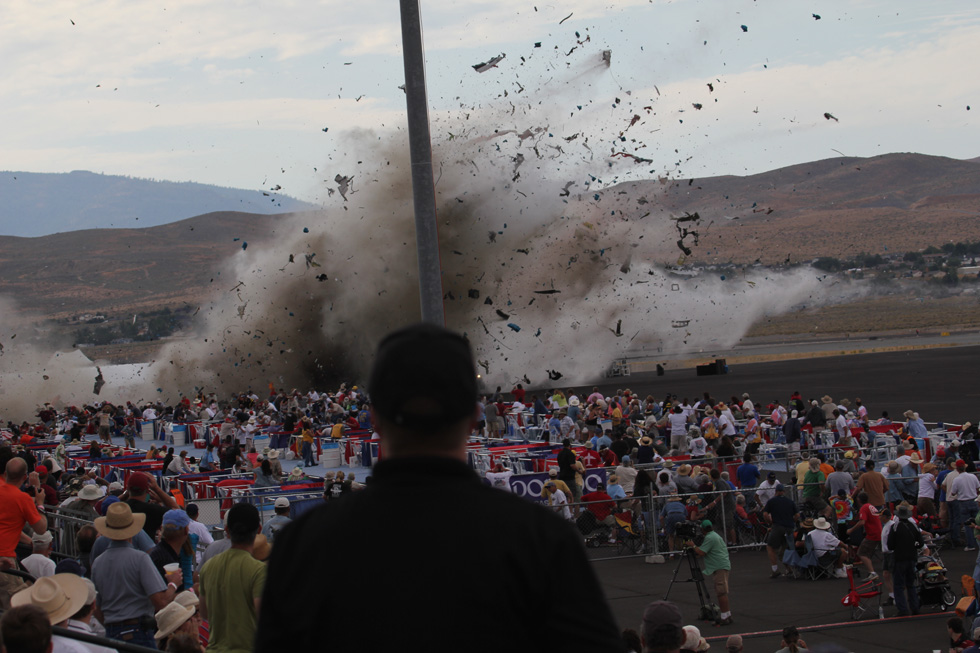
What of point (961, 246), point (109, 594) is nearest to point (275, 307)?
point (109, 594)

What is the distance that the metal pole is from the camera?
25.4 ft

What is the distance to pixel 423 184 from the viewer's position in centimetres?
779

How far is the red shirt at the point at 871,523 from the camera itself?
14.1 meters

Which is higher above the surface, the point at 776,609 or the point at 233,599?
the point at 233,599

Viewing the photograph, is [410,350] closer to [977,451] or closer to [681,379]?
[977,451]

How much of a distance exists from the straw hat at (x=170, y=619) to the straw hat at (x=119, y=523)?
0.78 m

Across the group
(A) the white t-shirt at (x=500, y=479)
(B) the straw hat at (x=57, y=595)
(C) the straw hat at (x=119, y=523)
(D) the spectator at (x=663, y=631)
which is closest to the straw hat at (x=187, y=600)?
(C) the straw hat at (x=119, y=523)

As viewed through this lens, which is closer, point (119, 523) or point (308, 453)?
point (119, 523)

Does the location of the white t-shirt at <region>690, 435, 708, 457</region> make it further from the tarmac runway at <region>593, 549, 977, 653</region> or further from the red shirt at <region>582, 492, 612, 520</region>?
the tarmac runway at <region>593, 549, 977, 653</region>

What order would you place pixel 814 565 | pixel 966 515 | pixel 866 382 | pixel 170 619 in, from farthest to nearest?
pixel 866 382 < pixel 966 515 < pixel 814 565 < pixel 170 619

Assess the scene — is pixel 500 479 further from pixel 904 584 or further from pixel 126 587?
pixel 126 587

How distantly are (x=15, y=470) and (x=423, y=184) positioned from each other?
4007 mm

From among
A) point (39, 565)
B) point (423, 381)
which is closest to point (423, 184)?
point (39, 565)

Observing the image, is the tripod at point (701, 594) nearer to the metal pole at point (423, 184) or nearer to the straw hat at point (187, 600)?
the metal pole at point (423, 184)
